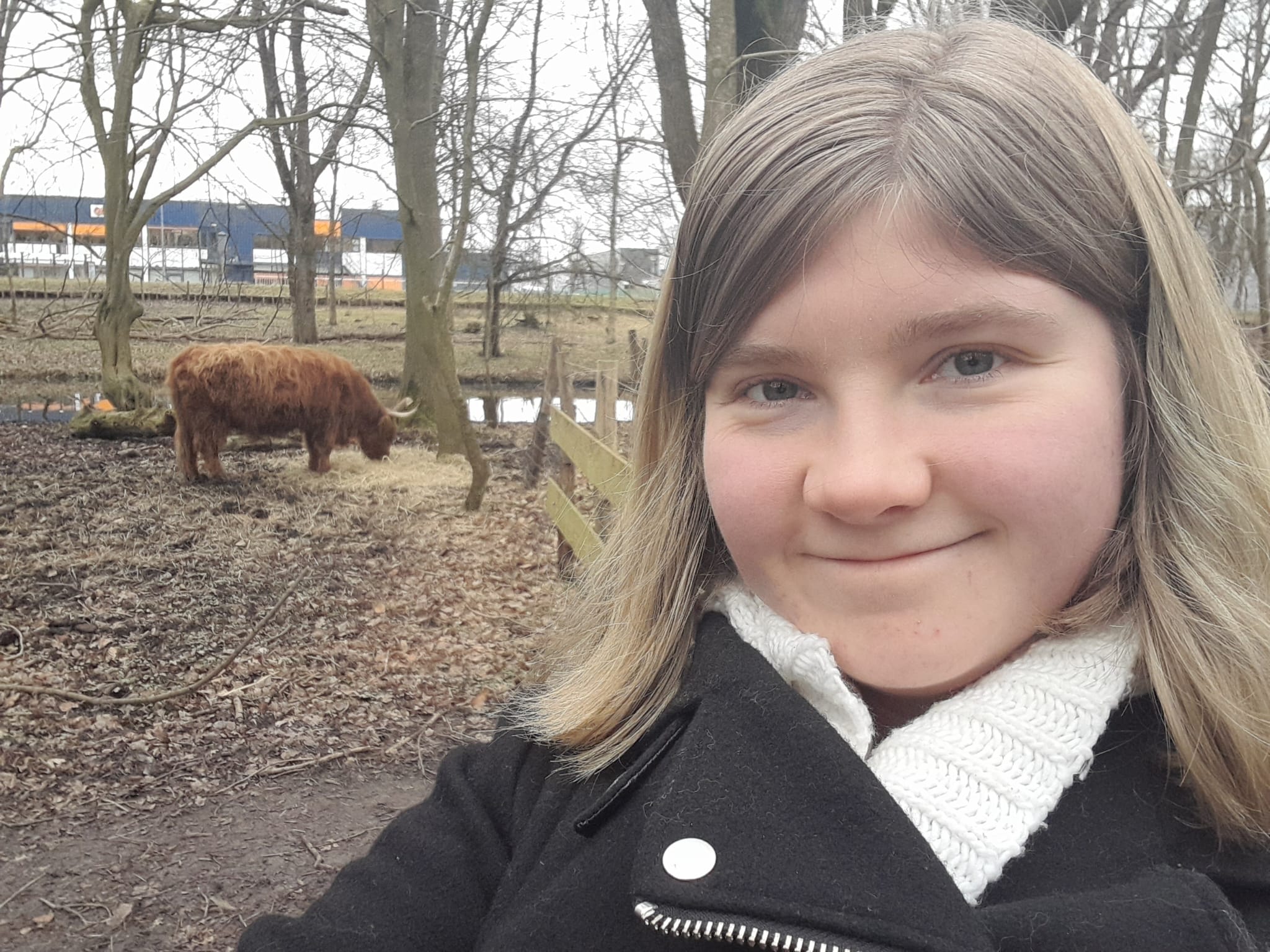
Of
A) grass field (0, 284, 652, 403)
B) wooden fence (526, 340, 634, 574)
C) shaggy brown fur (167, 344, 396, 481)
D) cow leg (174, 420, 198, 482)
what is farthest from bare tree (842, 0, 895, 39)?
cow leg (174, 420, 198, 482)

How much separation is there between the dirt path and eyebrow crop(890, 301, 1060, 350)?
2976 mm

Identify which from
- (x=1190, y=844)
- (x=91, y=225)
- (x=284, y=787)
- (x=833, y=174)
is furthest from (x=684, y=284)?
(x=91, y=225)

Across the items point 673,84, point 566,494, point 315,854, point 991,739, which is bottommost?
point 315,854

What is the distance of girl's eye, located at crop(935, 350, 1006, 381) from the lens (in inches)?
44.4

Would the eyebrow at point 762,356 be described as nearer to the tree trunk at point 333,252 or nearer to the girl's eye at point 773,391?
the girl's eye at point 773,391

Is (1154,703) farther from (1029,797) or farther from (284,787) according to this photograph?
(284,787)

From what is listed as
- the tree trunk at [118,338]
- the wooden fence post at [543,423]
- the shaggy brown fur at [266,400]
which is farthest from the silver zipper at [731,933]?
the tree trunk at [118,338]

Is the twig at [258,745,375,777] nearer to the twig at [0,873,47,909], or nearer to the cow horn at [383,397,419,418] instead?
the twig at [0,873,47,909]

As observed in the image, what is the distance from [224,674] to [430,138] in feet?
18.4

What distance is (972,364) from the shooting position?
1128mm

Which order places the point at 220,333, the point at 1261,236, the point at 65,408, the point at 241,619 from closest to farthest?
the point at 241,619, the point at 1261,236, the point at 220,333, the point at 65,408

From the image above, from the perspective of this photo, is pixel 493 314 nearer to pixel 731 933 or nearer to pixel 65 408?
pixel 65 408

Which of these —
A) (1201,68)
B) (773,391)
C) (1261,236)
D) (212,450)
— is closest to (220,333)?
(212,450)

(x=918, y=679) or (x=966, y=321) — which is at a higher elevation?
(x=966, y=321)
